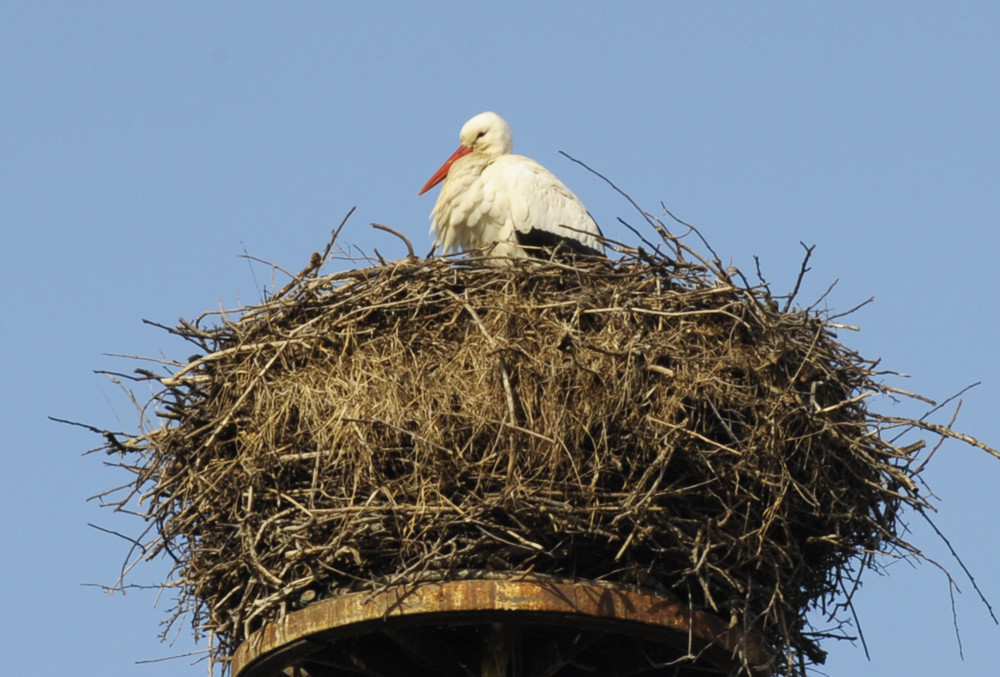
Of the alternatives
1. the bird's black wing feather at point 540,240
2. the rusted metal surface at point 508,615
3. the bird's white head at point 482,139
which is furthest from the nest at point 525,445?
the bird's white head at point 482,139

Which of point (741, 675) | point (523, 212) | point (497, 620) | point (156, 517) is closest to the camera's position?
point (497, 620)

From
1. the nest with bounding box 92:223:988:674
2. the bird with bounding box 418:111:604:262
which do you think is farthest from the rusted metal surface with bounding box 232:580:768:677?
the bird with bounding box 418:111:604:262

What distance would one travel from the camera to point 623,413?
6.64m

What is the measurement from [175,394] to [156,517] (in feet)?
2.13

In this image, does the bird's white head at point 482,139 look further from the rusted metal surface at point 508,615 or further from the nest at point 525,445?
the rusted metal surface at point 508,615

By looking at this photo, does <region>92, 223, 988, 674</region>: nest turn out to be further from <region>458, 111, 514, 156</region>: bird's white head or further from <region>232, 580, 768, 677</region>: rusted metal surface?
<region>458, 111, 514, 156</region>: bird's white head

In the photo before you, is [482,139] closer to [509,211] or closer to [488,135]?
[488,135]

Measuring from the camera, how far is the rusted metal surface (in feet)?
20.1

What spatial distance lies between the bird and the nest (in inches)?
63.4

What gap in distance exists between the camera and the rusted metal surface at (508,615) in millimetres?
6121

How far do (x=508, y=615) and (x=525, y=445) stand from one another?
772 mm

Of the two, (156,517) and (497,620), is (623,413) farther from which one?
(156,517)

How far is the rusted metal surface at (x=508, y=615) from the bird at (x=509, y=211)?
315cm

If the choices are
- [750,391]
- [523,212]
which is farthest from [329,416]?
[523,212]
